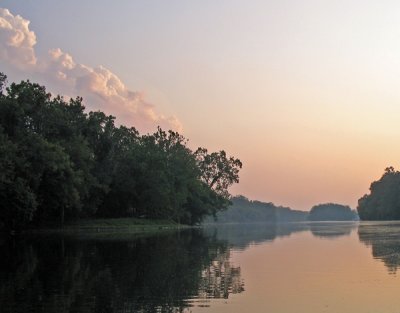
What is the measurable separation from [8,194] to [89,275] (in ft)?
123

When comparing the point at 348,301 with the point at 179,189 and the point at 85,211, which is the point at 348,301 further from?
the point at 179,189

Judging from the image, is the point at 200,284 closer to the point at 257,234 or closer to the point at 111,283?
the point at 111,283

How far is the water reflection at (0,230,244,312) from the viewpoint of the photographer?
656 inches

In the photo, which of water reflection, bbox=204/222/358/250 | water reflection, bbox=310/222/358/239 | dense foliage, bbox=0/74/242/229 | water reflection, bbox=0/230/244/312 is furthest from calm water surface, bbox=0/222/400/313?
water reflection, bbox=310/222/358/239

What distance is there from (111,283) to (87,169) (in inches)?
2240

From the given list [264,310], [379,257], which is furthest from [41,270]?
[379,257]

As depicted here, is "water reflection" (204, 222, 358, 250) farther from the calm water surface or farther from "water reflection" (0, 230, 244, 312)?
"water reflection" (0, 230, 244, 312)

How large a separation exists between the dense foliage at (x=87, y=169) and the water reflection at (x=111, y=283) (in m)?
29.1

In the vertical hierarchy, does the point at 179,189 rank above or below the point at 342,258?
above

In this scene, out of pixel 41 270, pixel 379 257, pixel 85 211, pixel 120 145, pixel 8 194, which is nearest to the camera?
pixel 41 270

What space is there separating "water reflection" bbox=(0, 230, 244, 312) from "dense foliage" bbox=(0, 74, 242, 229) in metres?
29.1

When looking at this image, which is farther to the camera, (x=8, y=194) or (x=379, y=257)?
(x=8, y=194)

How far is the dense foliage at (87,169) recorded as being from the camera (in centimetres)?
6069

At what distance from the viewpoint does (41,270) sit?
25.8m
